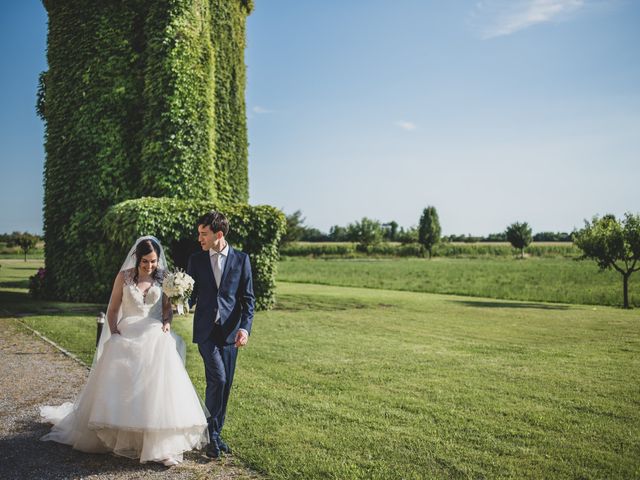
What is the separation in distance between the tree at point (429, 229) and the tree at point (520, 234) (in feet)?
39.3

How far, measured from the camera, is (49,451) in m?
5.21

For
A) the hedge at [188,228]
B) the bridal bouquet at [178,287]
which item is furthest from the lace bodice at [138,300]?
the hedge at [188,228]

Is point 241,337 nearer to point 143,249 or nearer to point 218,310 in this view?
point 218,310

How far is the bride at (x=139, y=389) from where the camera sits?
4922 mm

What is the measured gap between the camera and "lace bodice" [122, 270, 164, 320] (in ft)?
17.9

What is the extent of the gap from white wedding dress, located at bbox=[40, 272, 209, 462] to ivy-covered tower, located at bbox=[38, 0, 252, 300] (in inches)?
503

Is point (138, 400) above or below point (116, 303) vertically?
below

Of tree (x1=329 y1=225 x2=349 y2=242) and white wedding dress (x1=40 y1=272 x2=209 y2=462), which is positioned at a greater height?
tree (x1=329 y1=225 x2=349 y2=242)

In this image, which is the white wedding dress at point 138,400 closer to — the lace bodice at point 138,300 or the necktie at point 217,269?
the lace bodice at point 138,300

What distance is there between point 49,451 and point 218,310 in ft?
7.49

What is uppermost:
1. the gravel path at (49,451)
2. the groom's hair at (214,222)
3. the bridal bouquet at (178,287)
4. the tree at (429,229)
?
the tree at (429,229)

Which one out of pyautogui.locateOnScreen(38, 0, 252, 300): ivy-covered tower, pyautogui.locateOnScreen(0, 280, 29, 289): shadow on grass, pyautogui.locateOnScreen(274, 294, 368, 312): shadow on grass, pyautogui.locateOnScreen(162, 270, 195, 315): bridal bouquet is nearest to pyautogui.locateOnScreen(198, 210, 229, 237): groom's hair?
pyautogui.locateOnScreen(162, 270, 195, 315): bridal bouquet

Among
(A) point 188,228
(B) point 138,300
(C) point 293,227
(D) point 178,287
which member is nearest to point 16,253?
(C) point 293,227

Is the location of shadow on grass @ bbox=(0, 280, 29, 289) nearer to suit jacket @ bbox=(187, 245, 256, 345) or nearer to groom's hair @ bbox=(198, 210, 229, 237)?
suit jacket @ bbox=(187, 245, 256, 345)
